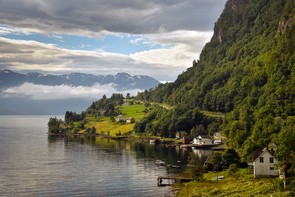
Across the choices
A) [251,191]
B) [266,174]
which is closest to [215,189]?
[251,191]

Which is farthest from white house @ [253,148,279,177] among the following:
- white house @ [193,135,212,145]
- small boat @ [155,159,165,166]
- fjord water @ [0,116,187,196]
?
white house @ [193,135,212,145]

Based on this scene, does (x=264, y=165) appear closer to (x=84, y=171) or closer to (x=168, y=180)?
(x=168, y=180)

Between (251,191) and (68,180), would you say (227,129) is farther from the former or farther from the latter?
(251,191)

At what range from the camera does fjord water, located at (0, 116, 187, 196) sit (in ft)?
312

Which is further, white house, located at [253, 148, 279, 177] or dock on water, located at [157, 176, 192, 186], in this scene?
dock on water, located at [157, 176, 192, 186]

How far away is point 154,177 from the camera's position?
11050 cm

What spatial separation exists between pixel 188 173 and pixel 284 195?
45970mm

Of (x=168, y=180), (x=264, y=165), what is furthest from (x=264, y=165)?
(x=168, y=180)

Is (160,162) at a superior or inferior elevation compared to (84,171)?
superior

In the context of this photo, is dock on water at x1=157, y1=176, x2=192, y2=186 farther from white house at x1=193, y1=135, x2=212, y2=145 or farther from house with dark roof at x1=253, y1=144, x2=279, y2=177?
white house at x1=193, y1=135, x2=212, y2=145

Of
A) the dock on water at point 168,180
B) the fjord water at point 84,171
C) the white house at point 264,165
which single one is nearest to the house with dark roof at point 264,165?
the white house at point 264,165

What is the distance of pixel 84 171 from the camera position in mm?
121625

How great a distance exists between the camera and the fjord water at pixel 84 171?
95000mm

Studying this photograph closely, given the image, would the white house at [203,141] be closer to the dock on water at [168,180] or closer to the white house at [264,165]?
the dock on water at [168,180]
